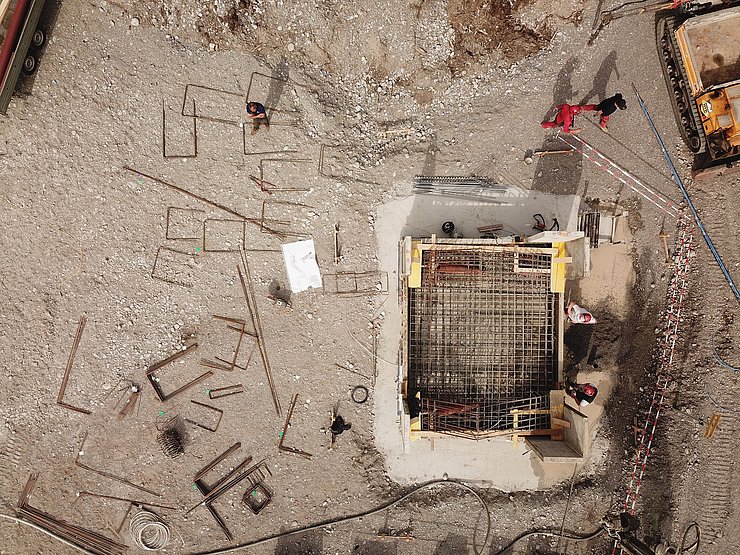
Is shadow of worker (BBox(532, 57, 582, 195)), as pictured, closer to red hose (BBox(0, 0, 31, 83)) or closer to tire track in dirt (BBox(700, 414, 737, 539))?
tire track in dirt (BBox(700, 414, 737, 539))

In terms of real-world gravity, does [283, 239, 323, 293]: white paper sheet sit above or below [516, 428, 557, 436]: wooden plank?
above

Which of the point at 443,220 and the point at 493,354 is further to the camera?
the point at 443,220

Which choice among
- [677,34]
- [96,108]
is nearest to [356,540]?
[96,108]

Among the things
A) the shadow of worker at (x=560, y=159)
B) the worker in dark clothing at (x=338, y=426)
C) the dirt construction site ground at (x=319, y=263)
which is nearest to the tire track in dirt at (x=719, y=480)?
the dirt construction site ground at (x=319, y=263)

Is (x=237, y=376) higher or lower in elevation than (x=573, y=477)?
higher

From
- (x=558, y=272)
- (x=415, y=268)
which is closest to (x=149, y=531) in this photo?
(x=415, y=268)

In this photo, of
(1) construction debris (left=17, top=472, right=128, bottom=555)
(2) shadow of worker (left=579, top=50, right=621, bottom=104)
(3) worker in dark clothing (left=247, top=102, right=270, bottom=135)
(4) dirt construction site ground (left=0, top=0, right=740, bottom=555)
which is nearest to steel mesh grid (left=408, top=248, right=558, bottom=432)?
(4) dirt construction site ground (left=0, top=0, right=740, bottom=555)

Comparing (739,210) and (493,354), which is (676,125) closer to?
(739,210)
